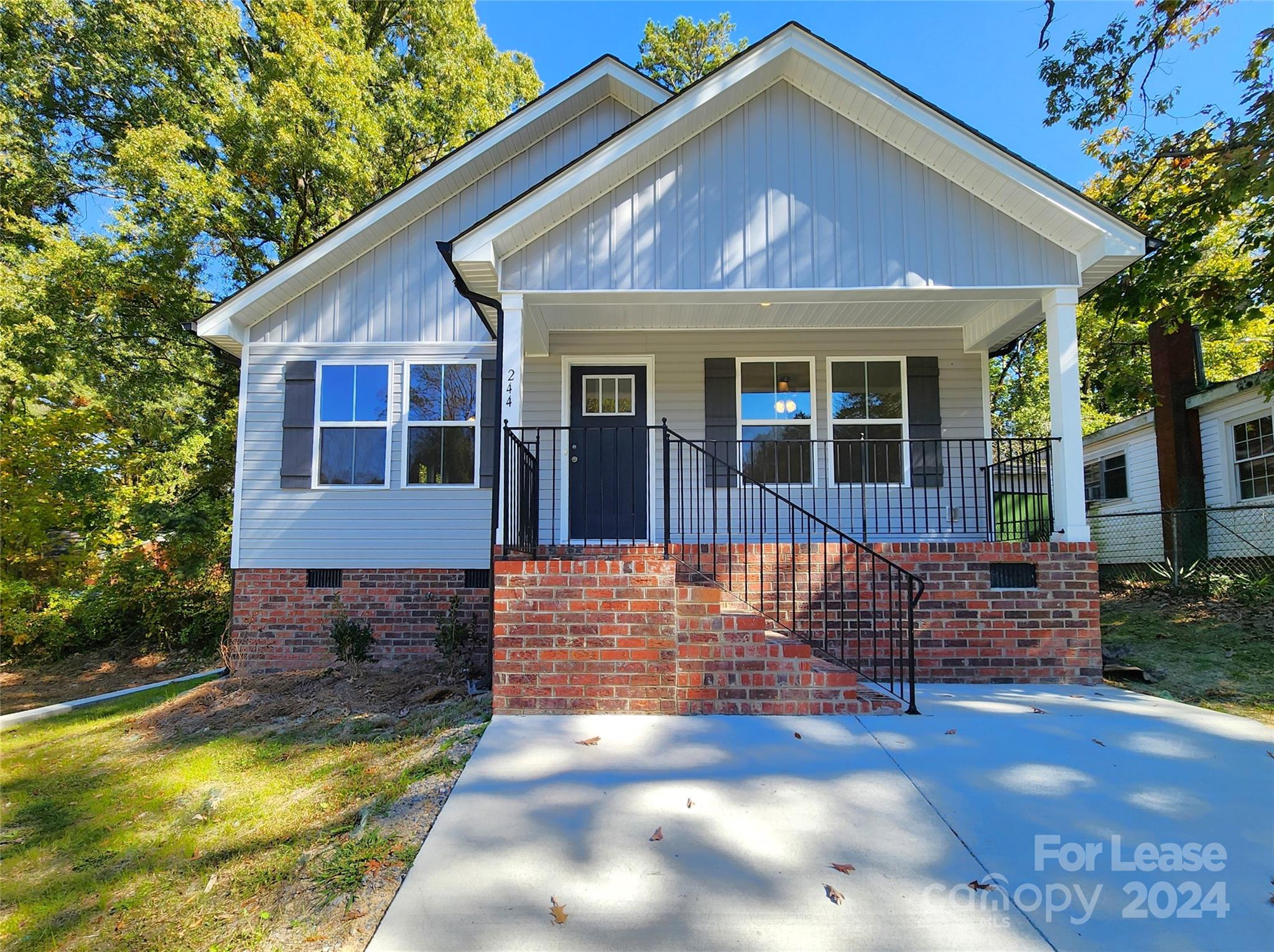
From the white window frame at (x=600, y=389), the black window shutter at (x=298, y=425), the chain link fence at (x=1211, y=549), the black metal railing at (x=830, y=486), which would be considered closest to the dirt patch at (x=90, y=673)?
the black window shutter at (x=298, y=425)

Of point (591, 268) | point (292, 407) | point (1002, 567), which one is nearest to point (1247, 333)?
point (1002, 567)

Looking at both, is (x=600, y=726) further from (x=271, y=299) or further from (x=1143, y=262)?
(x=1143, y=262)

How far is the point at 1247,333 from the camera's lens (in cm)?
1562

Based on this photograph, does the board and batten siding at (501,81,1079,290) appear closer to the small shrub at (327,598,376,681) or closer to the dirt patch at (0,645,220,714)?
the small shrub at (327,598,376,681)

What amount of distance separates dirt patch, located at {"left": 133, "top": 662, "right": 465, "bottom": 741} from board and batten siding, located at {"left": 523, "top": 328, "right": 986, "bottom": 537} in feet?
7.63

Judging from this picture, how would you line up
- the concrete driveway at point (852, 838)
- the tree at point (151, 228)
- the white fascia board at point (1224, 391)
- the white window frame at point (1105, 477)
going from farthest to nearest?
the white window frame at point (1105, 477) < the white fascia board at point (1224, 391) < the tree at point (151, 228) < the concrete driveway at point (852, 838)

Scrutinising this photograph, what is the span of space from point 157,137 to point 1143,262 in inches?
549

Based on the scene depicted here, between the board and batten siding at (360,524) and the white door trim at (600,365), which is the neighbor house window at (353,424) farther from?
the white door trim at (600,365)

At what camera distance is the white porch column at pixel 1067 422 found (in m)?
5.86

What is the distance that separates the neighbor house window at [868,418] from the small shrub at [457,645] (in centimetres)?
423

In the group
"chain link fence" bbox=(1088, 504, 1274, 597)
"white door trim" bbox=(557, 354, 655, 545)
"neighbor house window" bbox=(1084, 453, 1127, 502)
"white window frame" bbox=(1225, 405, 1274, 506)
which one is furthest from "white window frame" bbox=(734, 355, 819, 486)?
"neighbor house window" bbox=(1084, 453, 1127, 502)

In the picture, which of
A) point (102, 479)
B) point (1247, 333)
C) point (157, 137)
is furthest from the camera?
point (1247, 333)

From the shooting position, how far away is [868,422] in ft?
24.7

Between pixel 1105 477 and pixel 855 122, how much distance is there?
12282 millimetres
